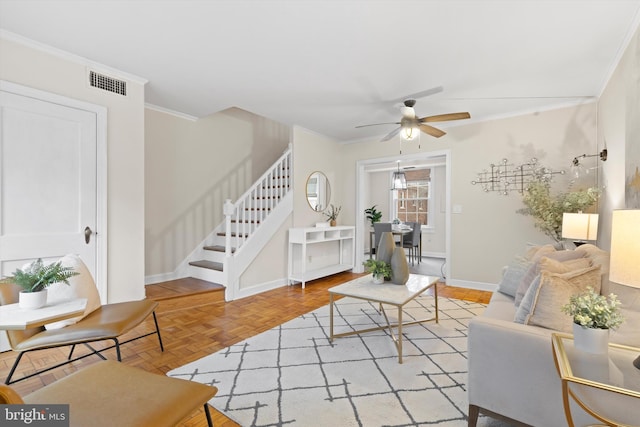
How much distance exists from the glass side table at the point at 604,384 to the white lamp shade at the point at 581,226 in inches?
83.9

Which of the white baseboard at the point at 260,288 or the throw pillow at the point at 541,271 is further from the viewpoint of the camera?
the white baseboard at the point at 260,288

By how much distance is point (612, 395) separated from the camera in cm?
101

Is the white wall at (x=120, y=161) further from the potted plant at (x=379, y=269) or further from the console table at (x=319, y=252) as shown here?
the potted plant at (x=379, y=269)

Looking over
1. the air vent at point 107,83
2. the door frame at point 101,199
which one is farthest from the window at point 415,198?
the door frame at point 101,199

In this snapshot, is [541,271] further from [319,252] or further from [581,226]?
[319,252]

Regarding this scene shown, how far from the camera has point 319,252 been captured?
507cm

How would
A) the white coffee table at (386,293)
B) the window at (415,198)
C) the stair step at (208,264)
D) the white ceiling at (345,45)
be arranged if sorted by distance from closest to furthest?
1. the white ceiling at (345,45)
2. the white coffee table at (386,293)
3. the stair step at (208,264)
4. the window at (415,198)

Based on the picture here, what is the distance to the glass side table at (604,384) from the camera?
99 cm

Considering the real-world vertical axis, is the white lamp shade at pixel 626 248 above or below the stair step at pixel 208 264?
above

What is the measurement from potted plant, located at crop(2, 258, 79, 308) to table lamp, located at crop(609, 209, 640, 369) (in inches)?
106

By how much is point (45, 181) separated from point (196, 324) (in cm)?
175

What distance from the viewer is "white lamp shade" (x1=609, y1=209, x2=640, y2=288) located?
3.60ft

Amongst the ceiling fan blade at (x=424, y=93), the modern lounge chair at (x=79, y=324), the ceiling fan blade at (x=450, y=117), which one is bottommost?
the modern lounge chair at (x=79, y=324)

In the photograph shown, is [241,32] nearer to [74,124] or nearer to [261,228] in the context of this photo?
[74,124]
